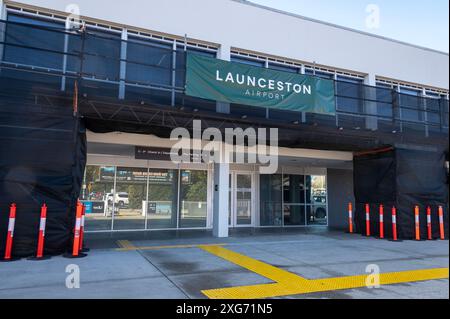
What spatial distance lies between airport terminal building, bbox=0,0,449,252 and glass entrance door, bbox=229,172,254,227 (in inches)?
2.0

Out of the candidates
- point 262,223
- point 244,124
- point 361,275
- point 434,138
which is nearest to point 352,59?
point 434,138

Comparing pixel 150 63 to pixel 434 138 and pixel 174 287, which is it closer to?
pixel 174 287

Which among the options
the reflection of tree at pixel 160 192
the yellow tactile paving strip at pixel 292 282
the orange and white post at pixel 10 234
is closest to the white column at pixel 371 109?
the yellow tactile paving strip at pixel 292 282

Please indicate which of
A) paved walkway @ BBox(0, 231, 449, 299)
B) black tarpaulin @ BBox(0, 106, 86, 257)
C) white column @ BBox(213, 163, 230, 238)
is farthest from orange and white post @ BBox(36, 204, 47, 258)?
white column @ BBox(213, 163, 230, 238)

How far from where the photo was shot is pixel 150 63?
9836mm

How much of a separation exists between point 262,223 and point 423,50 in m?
10.7

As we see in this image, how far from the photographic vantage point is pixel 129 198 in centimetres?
1321

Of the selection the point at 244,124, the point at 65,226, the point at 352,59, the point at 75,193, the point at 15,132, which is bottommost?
the point at 65,226

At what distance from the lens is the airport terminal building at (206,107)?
26.4ft

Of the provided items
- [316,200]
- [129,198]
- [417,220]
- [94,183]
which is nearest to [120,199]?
[129,198]

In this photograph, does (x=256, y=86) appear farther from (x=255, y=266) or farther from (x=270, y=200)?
(x=270, y=200)

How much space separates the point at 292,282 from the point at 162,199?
8.87 metres

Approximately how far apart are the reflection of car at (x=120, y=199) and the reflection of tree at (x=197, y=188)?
224cm

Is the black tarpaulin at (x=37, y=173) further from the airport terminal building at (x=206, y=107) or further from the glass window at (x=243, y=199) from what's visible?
the glass window at (x=243, y=199)
